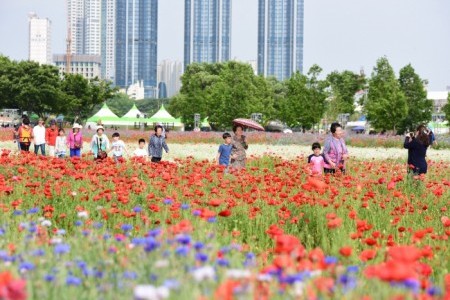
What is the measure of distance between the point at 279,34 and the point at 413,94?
393ft

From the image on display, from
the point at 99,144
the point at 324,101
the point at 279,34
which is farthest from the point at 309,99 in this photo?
the point at 279,34

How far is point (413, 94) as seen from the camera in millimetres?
56812

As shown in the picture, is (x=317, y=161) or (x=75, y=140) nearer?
(x=317, y=161)

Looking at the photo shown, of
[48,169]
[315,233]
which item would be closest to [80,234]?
[315,233]

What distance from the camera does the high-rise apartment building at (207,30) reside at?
178 metres

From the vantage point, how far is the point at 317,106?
56844 millimetres

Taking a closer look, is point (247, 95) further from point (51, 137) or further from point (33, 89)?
point (51, 137)

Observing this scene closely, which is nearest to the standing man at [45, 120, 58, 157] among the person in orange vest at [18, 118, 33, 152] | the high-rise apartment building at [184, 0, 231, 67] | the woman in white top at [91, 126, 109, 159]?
the person in orange vest at [18, 118, 33, 152]

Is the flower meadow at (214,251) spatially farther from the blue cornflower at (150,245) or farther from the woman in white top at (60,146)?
the woman in white top at (60,146)

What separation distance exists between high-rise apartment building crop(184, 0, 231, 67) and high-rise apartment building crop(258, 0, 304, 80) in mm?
10184

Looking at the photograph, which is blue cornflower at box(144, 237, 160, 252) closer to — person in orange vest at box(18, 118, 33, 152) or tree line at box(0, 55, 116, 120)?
person in orange vest at box(18, 118, 33, 152)

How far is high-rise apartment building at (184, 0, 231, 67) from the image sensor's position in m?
178

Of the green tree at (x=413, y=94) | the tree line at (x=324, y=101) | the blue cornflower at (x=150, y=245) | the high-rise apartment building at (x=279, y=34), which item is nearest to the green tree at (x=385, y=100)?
the tree line at (x=324, y=101)

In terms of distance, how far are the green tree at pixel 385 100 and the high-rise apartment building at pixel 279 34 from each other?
375ft
